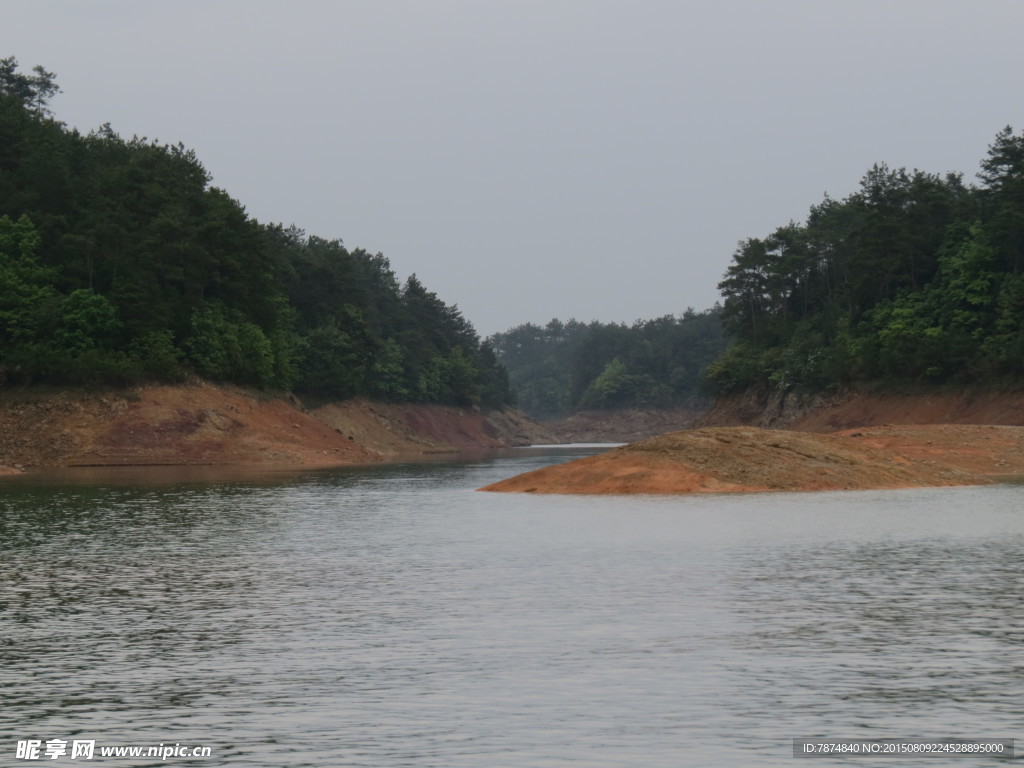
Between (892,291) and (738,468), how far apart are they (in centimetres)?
7453

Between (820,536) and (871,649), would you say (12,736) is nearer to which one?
(871,649)

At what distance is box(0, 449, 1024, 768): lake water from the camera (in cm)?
1338

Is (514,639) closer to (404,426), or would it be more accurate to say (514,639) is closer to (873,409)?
(873,409)

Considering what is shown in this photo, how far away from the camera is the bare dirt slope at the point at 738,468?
57.4m

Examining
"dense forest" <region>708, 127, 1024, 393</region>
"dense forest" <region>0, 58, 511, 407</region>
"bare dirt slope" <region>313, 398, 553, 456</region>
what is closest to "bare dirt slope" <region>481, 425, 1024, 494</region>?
"dense forest" <region>708, 127, 1024, 393</region>

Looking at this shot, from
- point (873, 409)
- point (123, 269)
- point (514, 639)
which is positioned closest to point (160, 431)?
point (123, 269)

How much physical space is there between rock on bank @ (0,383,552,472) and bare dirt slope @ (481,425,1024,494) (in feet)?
138

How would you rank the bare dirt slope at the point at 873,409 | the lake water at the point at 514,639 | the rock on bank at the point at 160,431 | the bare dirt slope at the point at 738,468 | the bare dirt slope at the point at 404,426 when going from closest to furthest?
the lake water at the point at 514,639
the bare dirt slope at the point at 738,468
the rock on bank at the point at 160,431
the bare dirt slope at the point at 873,409
the bare dirt slope at the point at 404,426

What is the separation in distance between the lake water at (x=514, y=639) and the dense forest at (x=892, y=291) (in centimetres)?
7383

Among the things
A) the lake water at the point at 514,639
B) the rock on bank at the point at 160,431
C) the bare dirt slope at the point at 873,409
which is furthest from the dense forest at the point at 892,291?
the lake water at the point at 514,639

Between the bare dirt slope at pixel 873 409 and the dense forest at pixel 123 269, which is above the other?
the dense forest at pixel 123 269

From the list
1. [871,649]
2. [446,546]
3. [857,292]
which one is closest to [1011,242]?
[857,292]

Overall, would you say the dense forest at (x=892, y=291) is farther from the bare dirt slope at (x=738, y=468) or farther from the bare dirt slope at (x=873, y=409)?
the bare dirt slope at (x=738, y=468)

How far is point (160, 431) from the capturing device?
98.2m
